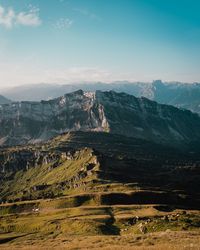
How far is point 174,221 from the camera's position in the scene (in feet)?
578

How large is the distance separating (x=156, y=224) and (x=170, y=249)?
100.0 m

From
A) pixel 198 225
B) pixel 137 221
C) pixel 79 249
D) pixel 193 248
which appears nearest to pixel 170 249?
pixel 193 248

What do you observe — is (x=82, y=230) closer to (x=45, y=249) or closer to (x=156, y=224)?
(x=156, y=224)

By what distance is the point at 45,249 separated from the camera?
337 ft

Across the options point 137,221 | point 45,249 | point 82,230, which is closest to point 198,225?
point 137,221

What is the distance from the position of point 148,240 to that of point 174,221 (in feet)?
286

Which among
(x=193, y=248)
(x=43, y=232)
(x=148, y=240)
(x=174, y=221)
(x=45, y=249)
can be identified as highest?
(x=193, y=248)

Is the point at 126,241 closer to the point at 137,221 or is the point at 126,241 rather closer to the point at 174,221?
the point at 174,221

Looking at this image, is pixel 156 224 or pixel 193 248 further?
pixel 156 224

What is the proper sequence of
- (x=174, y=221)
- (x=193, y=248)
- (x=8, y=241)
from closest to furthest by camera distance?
(x=193, y=248) < (x=8, y=241) < (x=174, y=221)

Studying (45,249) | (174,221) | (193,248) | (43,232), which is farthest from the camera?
(43,232)

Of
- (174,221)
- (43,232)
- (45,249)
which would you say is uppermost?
(45,249)

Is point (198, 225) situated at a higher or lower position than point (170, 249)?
lower

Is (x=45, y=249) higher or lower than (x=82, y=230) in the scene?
higher
